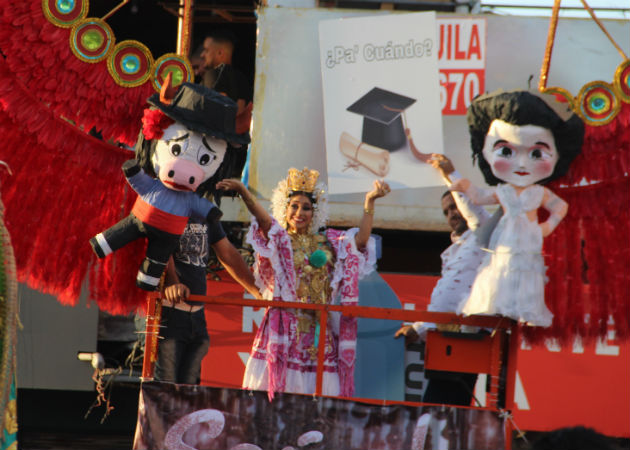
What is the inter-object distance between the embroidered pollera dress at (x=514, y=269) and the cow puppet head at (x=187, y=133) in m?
1.34

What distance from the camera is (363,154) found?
7254mm

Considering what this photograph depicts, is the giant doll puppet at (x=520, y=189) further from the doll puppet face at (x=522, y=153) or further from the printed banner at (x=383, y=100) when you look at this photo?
the printed banner at (x=383, y=100)

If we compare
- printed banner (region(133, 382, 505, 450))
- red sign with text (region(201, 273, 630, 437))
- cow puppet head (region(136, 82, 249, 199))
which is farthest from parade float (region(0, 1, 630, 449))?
red sign with text (region(201, 273, 630, 437))

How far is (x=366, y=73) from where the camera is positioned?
732 centimetres

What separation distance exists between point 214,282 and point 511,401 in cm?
296

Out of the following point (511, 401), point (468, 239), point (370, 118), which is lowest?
point (511, 401)

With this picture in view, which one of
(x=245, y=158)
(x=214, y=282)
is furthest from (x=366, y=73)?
(x=214, y=282)

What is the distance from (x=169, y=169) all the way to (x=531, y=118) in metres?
1.75

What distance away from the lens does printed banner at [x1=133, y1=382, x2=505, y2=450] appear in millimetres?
4242

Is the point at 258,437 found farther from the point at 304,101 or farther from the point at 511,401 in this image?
the point at 304,101

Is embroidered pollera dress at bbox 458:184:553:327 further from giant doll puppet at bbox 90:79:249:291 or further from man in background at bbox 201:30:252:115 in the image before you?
man in background at bbox 201:30:252:115

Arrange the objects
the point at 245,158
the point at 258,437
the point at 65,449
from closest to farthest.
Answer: the point at 258,437, the point at 65,449, the point at 245,158

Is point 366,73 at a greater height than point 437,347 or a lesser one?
greater

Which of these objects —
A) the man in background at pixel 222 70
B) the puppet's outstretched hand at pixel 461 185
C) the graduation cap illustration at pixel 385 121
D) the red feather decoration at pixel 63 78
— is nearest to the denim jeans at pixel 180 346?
the red feather decoration at pixel 63 78
